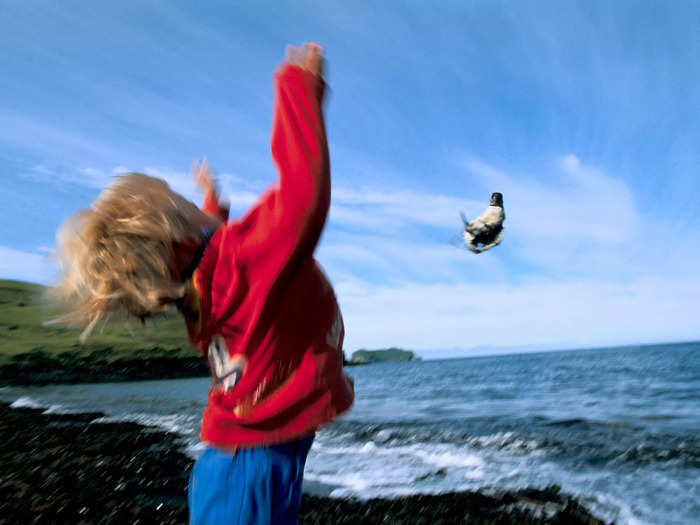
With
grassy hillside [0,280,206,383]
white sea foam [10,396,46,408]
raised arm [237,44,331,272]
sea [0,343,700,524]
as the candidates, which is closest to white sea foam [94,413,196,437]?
sea [0,343,700,524]

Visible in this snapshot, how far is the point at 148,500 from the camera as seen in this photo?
5.66m

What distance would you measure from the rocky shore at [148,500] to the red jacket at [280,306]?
387 centimetres

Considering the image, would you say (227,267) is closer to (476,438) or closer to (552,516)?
(552,516)

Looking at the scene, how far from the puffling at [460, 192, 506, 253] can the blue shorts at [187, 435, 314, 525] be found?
4.65 feet

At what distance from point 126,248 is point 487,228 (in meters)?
1.77

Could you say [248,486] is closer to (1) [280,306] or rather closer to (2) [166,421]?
(1) [280,306]

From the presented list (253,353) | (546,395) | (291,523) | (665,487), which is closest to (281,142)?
(253,353)

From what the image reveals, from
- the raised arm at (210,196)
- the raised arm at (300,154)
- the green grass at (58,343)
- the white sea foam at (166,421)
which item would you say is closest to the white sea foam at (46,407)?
the white sea foam at (166,421)

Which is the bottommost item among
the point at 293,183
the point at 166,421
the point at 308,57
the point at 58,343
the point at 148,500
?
the point at 166,421

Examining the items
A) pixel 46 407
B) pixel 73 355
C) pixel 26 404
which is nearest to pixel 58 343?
pixel 73 355

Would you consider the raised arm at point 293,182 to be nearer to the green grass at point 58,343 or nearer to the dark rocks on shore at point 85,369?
the green grass at point 58,343

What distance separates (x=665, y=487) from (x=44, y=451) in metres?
9.72

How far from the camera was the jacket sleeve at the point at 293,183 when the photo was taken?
4.49ft

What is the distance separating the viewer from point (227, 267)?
1.53 meters
